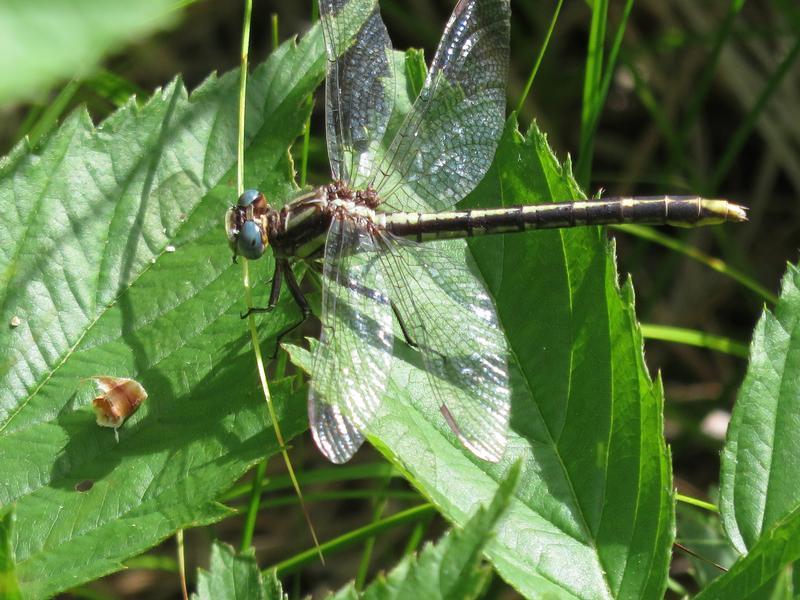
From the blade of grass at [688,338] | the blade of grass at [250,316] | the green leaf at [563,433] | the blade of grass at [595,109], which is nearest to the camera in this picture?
the green leaf at [563,433]

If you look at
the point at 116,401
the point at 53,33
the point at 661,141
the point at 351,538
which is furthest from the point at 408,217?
the point at 53,33

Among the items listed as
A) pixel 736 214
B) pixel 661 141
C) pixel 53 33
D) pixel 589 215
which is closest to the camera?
pixel 53 33

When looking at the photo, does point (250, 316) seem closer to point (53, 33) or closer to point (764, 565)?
point (764, 565)

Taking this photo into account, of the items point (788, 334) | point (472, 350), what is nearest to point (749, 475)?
point (788, 334)

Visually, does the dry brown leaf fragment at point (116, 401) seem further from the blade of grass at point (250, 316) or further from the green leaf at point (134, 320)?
the blade of grass at point (250, 316)

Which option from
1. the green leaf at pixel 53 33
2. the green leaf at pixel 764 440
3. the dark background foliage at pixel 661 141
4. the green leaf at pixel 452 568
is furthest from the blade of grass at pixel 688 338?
the green leaf at pixel 53 33

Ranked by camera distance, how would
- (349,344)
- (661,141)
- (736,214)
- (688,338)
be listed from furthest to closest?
1. (661,141)
2. (688,338)
3. (736,214)
4. (349,344)
